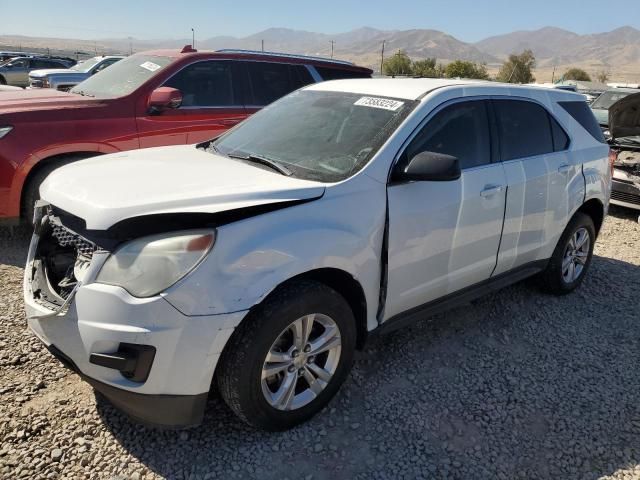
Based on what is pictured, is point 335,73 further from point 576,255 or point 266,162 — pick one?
point 266,162

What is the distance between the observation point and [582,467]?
2.71 meters

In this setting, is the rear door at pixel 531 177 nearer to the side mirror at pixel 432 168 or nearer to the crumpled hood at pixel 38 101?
the side mirror at pixel 432 168

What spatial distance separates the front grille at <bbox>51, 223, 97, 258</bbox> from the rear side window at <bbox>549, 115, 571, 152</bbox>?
135 inches

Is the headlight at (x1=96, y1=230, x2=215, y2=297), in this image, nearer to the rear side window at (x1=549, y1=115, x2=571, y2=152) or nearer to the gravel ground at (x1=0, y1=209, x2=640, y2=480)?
the gravel ground at (x1=0, y1=209, x2=640, y2=480)

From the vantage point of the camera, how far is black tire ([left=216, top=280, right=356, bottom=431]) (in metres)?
2.39

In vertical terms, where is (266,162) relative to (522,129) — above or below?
below

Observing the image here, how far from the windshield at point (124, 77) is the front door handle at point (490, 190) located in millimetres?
3716

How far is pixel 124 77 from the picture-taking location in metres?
5.73

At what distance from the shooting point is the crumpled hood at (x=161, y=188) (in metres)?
2.35

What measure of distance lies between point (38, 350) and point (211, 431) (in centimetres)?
137

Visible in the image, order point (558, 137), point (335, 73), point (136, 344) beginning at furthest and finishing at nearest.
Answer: point (335, 73) → point (558, 137) → point (136, 344)

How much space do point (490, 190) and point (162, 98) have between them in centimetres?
333

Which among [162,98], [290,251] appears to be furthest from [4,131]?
[290,251]

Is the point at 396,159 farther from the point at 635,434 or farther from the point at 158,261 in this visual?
the point at 635,434
